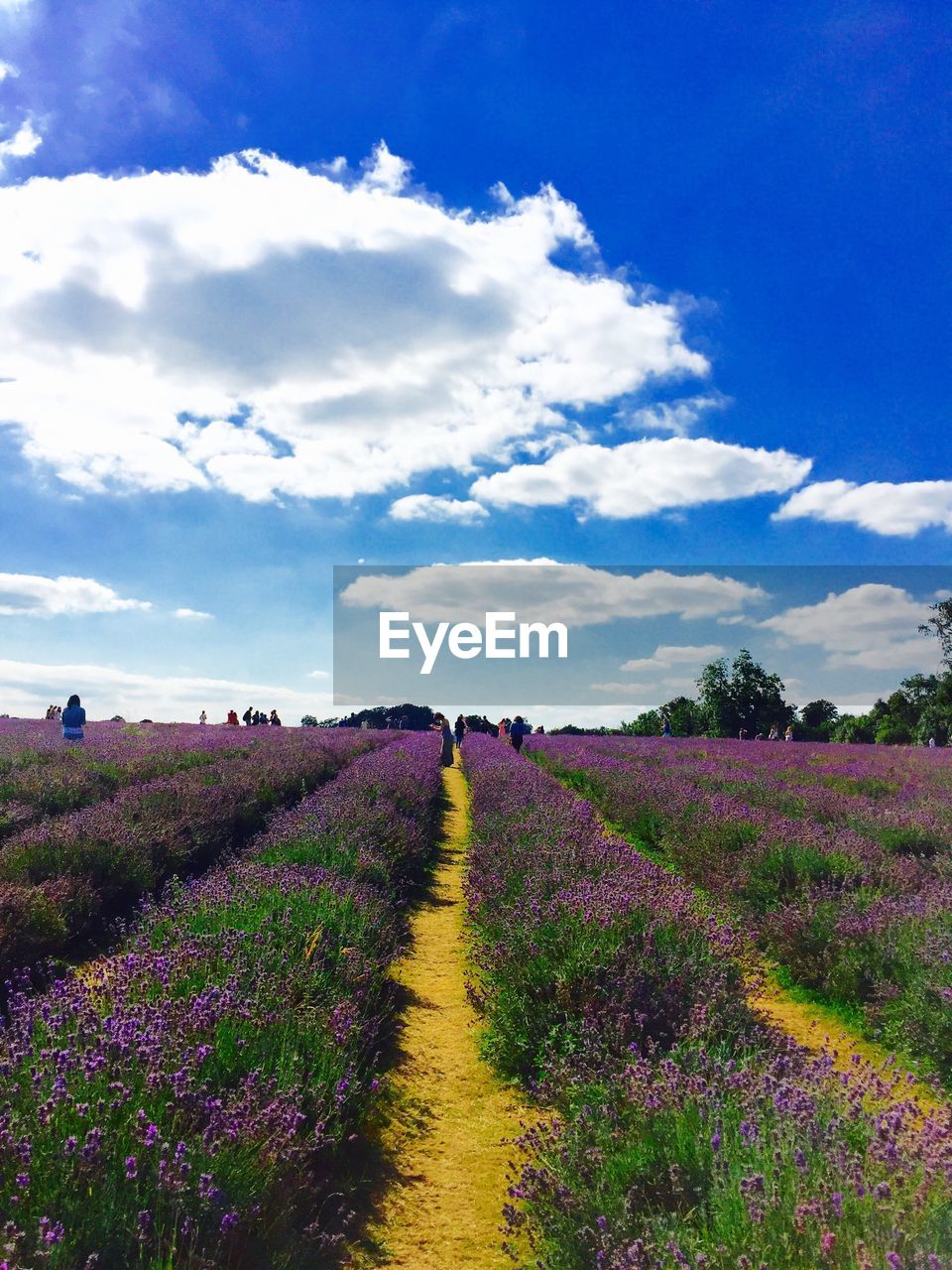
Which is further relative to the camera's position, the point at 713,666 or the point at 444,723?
the point at 713,666

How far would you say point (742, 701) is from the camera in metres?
65.5

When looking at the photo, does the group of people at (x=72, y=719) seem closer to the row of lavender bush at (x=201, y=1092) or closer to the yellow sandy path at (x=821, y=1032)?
the row of lavender bush at (x=201, y=1092)

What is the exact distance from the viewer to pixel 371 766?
43.1ft

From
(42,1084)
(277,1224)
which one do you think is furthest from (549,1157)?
(42,1084)

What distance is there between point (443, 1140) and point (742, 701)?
65797mm

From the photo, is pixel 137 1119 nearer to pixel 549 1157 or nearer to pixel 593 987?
pixel 549 1157

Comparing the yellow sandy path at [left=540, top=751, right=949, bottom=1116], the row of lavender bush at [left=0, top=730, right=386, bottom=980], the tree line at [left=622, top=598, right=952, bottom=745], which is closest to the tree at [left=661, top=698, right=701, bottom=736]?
the tree line at [left=622, top=598, right=952, bottom=745]

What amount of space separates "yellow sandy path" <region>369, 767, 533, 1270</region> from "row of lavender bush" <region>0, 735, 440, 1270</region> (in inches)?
8.0

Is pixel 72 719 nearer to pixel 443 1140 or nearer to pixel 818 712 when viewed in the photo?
pixel 443 1140

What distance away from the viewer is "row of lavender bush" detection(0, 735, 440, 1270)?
2.13 m

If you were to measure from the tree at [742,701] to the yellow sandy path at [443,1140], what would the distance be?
6124 centimetres

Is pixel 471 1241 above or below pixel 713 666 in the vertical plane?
below

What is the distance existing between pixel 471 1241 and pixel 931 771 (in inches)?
578

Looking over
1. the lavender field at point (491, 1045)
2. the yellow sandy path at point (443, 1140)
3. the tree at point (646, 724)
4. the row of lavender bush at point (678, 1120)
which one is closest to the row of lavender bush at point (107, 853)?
the lavender field at point (491, 1045)
